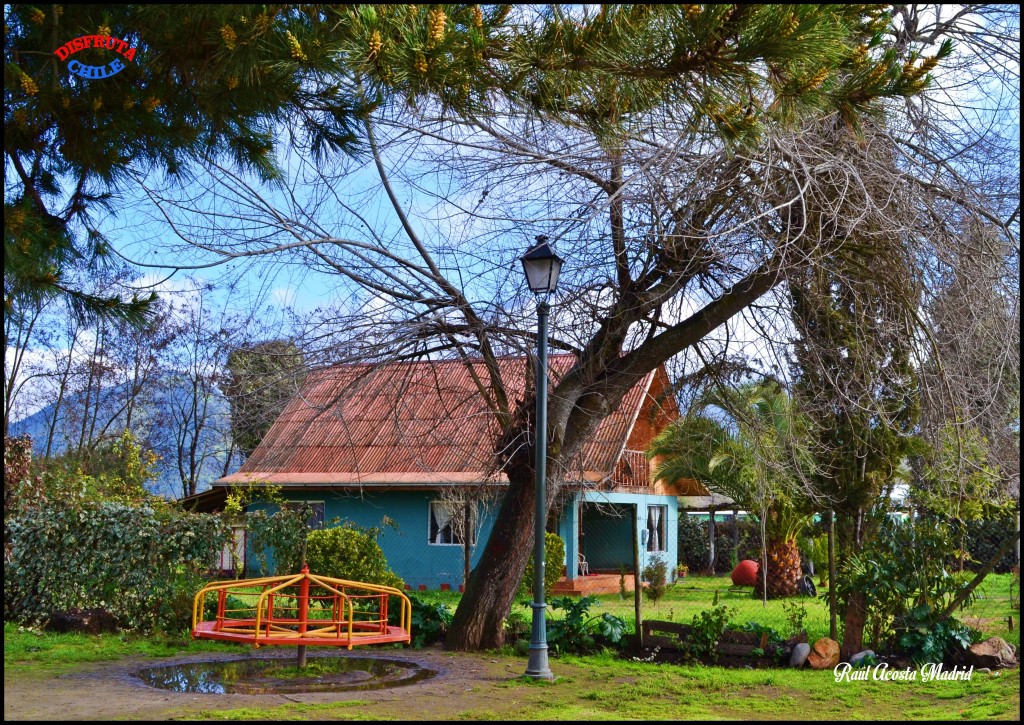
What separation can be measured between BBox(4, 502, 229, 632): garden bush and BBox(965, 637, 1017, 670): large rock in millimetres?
8722

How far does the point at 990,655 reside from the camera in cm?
926

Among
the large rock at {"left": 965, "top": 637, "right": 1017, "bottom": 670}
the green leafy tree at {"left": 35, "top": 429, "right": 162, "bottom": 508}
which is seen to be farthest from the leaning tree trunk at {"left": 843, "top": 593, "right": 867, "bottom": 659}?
the green leafy tree at {"left": 35, "top": 429, "right": 162, "bottom": 508}

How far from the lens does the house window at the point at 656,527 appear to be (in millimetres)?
25156

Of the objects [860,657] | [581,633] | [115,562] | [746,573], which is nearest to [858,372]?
[860,657]

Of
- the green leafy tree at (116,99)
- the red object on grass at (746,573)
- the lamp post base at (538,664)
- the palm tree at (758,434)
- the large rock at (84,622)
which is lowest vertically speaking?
the red object on grass at (746,573)

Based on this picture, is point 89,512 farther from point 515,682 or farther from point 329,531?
point 515,682

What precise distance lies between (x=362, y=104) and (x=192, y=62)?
4.45ft

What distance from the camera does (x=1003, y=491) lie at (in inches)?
460

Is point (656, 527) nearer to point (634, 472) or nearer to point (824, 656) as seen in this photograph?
point (634, 472)

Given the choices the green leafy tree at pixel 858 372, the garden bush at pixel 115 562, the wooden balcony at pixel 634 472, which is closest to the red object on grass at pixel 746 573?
the wooden balcony at pixel 634 472

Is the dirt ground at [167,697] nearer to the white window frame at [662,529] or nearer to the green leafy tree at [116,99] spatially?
the green leafy tree at [116,99]

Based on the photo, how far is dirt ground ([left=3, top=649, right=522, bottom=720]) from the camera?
676cm

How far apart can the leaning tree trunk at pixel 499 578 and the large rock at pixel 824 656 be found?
10.7 ft

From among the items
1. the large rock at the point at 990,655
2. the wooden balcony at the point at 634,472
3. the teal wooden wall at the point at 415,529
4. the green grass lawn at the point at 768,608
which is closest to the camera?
the large rock at the point at 990,655
